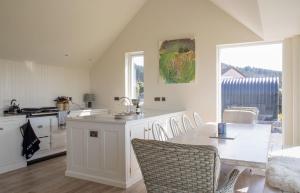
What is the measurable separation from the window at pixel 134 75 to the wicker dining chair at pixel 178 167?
4049mm

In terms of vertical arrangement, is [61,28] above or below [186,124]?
above

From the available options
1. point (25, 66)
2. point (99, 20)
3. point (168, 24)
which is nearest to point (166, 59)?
point (168, 24)

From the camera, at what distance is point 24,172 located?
4.05 meters

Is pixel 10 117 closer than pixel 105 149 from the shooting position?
No

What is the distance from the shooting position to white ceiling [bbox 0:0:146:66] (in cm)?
404

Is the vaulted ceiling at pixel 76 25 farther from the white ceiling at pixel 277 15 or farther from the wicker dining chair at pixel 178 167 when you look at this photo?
the wicker dining chair at pixel 178 167

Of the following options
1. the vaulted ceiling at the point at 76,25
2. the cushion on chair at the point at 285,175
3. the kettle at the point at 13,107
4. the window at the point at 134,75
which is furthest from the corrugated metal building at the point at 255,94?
the kettle at the point at 13,107

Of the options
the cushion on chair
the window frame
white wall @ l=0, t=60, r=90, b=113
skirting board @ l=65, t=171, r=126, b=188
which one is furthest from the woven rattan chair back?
the window frame

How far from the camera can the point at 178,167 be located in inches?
66.6

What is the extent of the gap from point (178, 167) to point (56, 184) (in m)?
2.47

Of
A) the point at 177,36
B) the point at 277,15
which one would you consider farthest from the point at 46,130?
the point at 277,15

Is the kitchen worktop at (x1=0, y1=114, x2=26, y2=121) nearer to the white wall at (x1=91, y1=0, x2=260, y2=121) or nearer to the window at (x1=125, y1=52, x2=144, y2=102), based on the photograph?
the white wall at (x1=91, y1=0, x2=260, y2=121)

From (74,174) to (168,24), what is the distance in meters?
3.35

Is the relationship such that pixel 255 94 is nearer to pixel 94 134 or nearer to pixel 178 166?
pixel 94 134
